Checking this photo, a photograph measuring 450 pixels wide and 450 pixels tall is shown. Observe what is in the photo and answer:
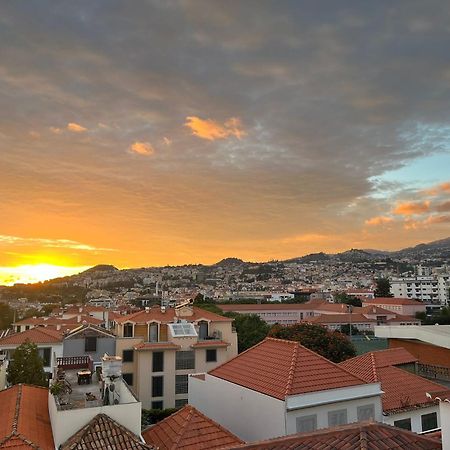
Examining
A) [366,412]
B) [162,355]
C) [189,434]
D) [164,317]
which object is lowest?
[162,355]

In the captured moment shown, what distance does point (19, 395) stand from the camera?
17.6 metres

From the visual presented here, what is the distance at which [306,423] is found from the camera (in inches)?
661

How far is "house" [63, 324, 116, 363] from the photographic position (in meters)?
37.7

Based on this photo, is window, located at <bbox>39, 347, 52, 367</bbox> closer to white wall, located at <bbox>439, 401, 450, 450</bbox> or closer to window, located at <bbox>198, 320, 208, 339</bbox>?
window, located at <bbox>198, 320, 208, 339</bbox>

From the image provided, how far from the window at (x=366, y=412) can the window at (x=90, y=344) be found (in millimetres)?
26460

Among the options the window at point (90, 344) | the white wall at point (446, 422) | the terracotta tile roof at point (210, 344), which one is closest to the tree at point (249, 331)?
the terracotta tile roof at point (210, 344)

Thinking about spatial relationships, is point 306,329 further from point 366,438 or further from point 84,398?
point 366,438

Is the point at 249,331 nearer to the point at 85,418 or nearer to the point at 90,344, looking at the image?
the point at 90,344

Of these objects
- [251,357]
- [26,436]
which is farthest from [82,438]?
[251,357]

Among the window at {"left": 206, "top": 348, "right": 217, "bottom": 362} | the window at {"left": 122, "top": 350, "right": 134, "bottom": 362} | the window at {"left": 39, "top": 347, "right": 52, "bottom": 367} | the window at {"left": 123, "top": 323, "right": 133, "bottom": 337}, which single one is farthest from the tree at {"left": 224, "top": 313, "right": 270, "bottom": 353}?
the window at {"left": 39, "top": 347, "right": 52, "bottom": 367}

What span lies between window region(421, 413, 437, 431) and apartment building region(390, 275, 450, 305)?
431 ft

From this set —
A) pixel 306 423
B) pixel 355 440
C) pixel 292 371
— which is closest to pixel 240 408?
pixel 292 371

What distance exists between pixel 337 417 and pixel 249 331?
1427 inches

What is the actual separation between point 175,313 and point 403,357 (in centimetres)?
2248
